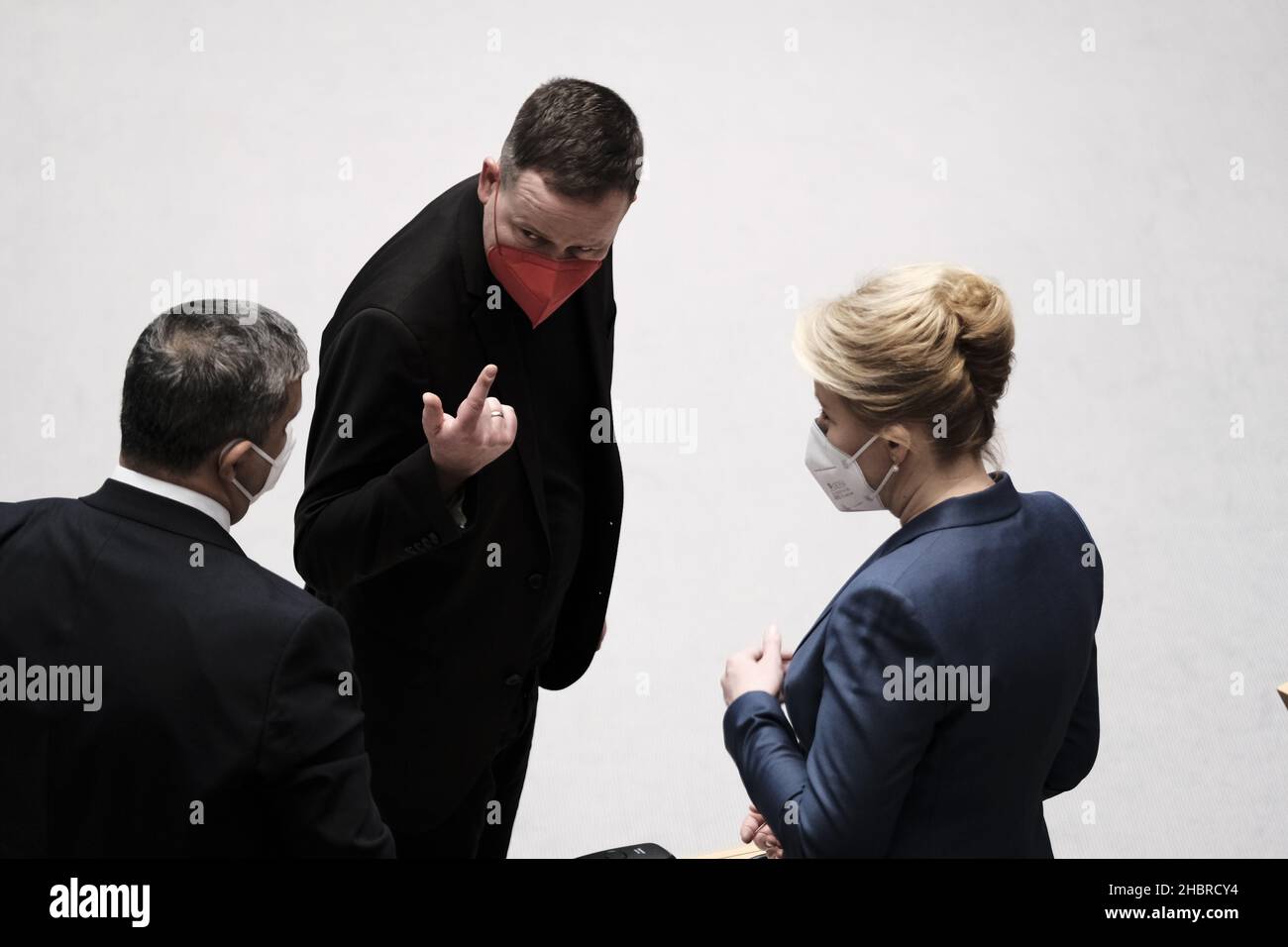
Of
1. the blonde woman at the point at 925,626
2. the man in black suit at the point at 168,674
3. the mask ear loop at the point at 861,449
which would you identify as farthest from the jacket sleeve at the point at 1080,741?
the man in black suit at the point at 168,674

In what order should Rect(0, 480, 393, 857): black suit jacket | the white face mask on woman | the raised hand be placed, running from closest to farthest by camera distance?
Rect(0, 480, 393, 857): black suit jacket, the white face mask on woman, the raised hand

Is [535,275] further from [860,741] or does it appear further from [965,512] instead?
[860,741]

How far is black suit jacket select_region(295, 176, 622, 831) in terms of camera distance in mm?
2328

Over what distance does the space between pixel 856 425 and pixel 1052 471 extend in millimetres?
3107

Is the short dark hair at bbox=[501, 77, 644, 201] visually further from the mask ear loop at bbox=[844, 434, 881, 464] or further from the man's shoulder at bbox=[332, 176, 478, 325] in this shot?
the mask ear loop at bbox=[844, 434, 881, 464]

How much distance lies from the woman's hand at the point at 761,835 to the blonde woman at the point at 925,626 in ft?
0.57

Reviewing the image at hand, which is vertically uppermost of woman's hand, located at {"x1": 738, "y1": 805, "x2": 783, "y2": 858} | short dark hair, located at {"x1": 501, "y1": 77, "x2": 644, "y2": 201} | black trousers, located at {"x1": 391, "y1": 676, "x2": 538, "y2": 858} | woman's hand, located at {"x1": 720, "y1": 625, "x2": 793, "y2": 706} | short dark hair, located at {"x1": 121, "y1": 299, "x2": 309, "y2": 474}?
short dark hair, located at {"x1": 501, "y1": 77, "x2": 644, "y2": 201}

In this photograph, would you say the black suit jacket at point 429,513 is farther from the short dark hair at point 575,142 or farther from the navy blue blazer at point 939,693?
the navy blue blazer at point 939,693

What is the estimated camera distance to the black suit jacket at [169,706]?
1.67 m

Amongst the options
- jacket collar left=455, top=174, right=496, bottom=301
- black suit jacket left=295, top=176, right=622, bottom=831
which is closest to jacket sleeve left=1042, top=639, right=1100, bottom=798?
black suit jacket left=295, top=176, right=622, bottom=831

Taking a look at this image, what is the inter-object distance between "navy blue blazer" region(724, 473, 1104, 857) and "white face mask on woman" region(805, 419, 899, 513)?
98mm

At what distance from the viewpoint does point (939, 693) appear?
1.84m
